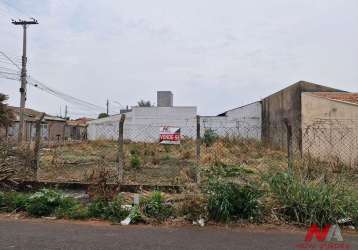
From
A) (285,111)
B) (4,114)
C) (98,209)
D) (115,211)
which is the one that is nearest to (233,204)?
(115,211)

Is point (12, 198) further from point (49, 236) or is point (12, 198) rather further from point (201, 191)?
point (201, 191)

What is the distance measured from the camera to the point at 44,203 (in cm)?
604

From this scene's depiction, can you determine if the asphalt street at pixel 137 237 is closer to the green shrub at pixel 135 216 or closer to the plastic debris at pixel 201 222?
the plastic debris at pixel 201 222

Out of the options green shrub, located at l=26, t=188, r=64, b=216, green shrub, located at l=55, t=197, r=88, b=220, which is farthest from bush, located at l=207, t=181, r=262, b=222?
green shrub, located at l=26, t=188, r=64, b=216

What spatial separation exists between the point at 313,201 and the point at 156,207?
2.99 m

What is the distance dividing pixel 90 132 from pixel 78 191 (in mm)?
35053

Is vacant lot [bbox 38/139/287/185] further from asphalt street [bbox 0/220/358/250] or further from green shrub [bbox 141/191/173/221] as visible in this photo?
asphalt street [bbox 0/220/358/250]

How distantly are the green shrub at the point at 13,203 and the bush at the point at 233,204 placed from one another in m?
4.00

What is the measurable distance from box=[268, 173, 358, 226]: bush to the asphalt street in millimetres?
516

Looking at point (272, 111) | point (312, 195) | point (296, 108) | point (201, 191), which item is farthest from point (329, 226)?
point (272, 111)

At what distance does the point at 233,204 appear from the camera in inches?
219

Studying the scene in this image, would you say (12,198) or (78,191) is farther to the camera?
(78,191)

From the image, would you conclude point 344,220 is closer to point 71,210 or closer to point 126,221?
point 126,221

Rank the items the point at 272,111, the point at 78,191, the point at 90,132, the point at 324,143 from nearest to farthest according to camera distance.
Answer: the point at 78,191 → the point at 324,143 → the point at 272,111 → the point at 90,132
